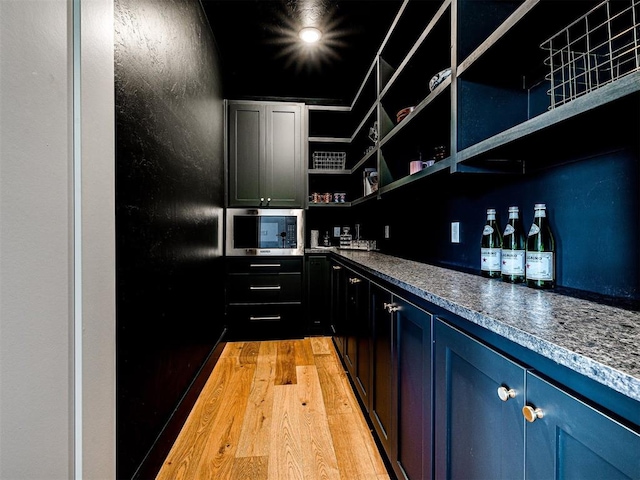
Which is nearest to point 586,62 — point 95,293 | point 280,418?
point 95,293

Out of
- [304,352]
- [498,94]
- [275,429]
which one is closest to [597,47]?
[498,94]

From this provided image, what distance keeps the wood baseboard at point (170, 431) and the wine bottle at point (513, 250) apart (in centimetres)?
160

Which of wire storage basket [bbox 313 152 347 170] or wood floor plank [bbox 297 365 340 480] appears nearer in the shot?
wood floor plank [bbox 297 365 340 480]

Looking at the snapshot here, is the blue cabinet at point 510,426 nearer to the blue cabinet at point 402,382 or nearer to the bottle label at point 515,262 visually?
the blue cabinet at point 402,382

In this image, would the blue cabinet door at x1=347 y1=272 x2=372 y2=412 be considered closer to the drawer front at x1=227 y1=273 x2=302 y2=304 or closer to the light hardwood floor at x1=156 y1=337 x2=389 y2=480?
the light hardwood floor at x1=156 y1=337 x2=389 y2=480

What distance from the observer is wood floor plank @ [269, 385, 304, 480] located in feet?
4.58

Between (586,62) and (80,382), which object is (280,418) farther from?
(586,62)

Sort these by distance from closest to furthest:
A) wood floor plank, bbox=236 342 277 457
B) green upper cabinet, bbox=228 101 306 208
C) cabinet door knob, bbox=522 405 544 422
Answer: cabinet door knob, bbox=522 405 544 422
wood floor plank, bbox=236 342 277 457
green upper cabinet, bbox=228 101 306 208

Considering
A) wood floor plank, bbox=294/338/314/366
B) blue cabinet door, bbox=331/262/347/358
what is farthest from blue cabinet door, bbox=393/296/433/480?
wood floor plank, bbox=294/338/314/366

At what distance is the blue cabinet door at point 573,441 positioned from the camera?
1.32 ft

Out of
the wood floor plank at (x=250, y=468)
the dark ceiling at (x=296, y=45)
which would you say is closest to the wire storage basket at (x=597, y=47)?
the dark ceiling at (x=296, y=45)

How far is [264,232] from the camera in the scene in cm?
318

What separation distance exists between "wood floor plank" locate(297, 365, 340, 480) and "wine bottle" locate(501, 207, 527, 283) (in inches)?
44.3

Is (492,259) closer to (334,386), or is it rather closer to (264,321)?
(334,386)
